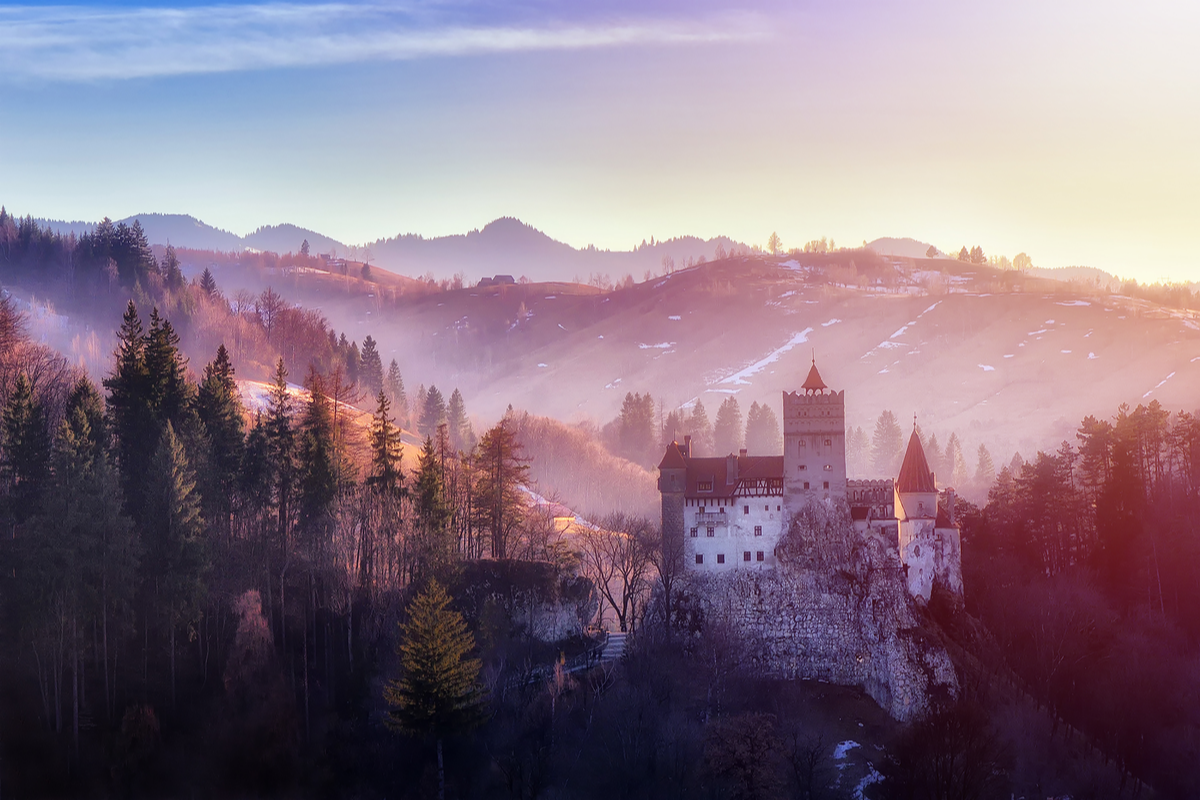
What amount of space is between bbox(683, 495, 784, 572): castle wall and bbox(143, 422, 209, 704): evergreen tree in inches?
1139

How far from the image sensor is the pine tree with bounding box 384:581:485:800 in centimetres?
6072

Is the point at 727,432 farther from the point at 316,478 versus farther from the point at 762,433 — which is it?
the point at 316,478

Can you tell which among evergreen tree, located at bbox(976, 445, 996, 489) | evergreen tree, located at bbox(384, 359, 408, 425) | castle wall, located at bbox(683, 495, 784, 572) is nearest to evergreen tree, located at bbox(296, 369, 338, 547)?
castle wall, located at bbox(683, 495, 784, 572)

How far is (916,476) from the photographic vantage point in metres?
75.2

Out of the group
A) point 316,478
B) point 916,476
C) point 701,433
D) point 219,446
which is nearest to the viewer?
point 219,446

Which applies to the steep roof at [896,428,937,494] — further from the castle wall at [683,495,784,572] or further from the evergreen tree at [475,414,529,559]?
the evergreen tree at [475,414,529,559]

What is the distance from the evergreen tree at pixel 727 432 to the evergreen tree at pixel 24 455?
110m

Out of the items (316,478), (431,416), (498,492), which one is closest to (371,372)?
(431,416)

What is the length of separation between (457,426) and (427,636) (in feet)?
298

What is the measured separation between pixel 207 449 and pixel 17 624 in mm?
14901

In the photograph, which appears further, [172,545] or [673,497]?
[673,497]

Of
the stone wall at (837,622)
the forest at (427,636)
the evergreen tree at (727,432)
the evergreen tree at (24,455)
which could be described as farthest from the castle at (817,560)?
the evergreen tree at (727,432)

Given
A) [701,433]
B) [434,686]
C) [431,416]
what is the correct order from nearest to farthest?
[434,686], [431,416], [701,433]

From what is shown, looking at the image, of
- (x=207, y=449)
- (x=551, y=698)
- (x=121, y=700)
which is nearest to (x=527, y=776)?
(x=551, y=698)
